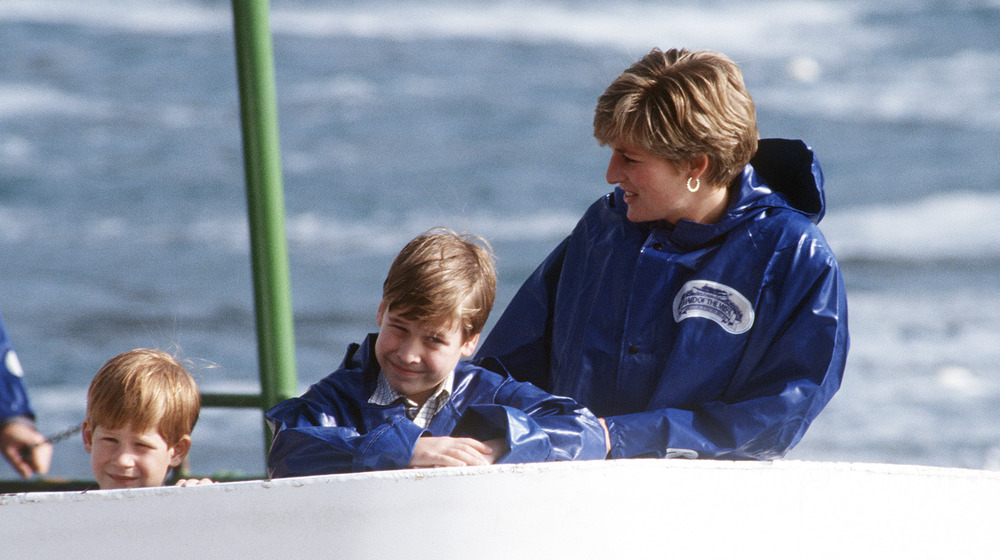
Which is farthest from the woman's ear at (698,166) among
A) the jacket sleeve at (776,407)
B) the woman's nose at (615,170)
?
→ the jacket sleeve at (776,407)

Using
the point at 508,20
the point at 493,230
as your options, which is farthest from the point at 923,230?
the point at 508,20

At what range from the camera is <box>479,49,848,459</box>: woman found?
5.41ft

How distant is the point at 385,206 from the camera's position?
1138 centimetres

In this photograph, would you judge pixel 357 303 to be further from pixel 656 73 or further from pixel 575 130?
pixel 656 73

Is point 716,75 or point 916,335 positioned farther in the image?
point 916,335

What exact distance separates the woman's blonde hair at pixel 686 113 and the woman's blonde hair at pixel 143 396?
0.77m

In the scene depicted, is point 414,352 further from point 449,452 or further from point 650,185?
point 650,185

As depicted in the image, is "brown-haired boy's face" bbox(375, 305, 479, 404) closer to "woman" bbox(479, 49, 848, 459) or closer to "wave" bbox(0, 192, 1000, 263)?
"woman" bbox(479, 49, 848, 459)

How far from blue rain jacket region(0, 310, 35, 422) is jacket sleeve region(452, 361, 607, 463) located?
1560 mm

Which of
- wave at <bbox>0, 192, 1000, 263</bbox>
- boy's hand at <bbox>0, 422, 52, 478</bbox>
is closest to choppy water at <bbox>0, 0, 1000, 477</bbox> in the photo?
wave at <bbox>0, 192, 1000, 263</bbox>

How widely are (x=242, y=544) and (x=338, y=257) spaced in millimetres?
9386

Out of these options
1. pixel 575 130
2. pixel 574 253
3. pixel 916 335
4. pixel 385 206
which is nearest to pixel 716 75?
pixel 574 253

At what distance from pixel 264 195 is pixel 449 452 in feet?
4.23

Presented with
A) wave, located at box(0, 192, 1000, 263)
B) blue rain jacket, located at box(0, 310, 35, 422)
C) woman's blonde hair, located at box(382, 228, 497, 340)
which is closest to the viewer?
woman's blonde hair, located at box(382, 228, 497, 340)
